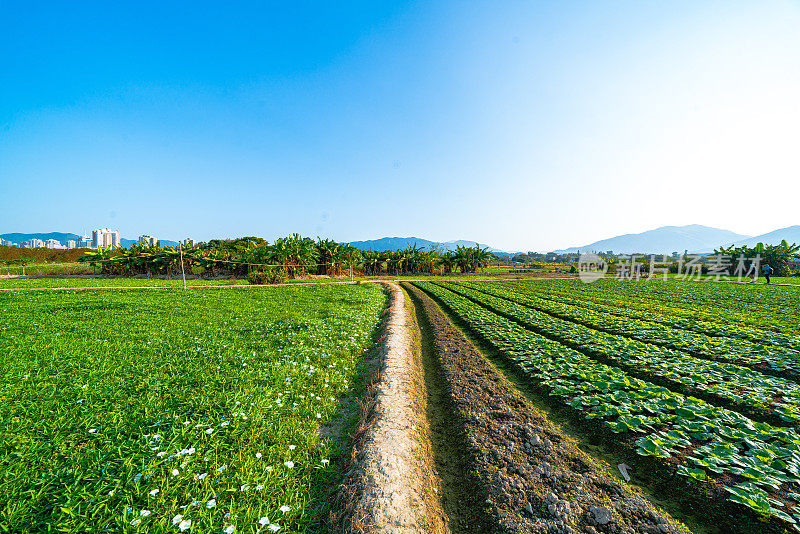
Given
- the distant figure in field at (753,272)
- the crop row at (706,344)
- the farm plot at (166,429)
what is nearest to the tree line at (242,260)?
the farm plot at (166,429)

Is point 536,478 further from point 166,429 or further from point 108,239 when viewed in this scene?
point 108,239

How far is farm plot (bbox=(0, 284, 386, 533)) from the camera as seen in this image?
8.77ft

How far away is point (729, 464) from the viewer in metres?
3.63

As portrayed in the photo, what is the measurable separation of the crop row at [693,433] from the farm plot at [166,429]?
172 inches

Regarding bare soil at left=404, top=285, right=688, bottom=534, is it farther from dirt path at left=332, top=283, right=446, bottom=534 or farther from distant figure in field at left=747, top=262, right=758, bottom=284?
distant figure in field at left=747, top=262, right=758, bottom=284

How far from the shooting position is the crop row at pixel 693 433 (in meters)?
3.22

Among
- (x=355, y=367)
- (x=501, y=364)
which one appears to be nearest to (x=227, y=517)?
(x=355, y=367)

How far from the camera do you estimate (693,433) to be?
426 centimetres

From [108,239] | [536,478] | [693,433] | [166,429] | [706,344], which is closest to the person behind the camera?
[536,478]

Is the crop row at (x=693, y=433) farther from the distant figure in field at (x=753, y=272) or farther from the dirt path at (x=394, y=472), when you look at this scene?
the distant figure in field at (x=753, y=272)

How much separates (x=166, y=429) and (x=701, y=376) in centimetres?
990

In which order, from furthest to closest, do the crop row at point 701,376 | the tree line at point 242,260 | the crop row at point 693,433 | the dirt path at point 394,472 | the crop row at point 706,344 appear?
the tree line at point 242,260
the crop row at point 706,344
the crop row at point 701,376
the crop row at point 693,433
the dirt path at point 394,472

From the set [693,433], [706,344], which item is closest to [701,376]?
[693,433]

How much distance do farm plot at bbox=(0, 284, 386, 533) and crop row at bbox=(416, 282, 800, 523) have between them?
14.3 ft
